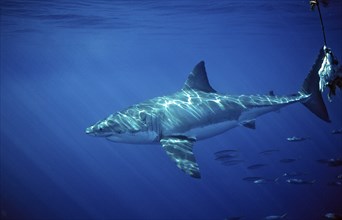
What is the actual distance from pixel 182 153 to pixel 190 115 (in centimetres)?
180

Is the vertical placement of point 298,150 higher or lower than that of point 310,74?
lower

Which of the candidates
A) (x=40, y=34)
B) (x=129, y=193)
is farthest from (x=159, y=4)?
(x=129, y=193)

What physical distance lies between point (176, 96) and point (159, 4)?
42.9 ft

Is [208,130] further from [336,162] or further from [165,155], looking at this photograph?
[165,155]

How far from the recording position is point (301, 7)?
21219mm

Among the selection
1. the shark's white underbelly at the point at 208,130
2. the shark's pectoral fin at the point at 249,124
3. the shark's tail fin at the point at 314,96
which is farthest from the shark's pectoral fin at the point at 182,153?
the shark's tail fin at the point at 314,96

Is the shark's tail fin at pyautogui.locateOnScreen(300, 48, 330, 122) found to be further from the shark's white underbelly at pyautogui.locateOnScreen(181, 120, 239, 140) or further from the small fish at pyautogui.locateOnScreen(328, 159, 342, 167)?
the small fish at pyautogui.locateOnScreen(328, 159, 342, 167)

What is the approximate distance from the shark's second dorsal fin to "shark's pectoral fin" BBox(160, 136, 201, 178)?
2.46 metres

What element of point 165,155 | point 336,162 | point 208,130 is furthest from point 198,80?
point 165,155

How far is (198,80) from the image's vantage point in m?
8.99

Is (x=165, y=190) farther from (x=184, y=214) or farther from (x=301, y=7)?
(x=301, y=7)

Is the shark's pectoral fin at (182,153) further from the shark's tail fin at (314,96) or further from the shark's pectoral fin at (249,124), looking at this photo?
the shark's tail fin at (314,96)

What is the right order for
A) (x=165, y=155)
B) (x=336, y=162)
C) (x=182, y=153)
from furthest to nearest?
(x=165, y=155) < (x=336, y=162) < (x=182, y=153)

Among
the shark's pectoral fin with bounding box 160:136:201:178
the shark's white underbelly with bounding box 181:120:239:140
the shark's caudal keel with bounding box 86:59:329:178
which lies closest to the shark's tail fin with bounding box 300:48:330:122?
the shark's caudal keel with bounding box 86:59:329:178
